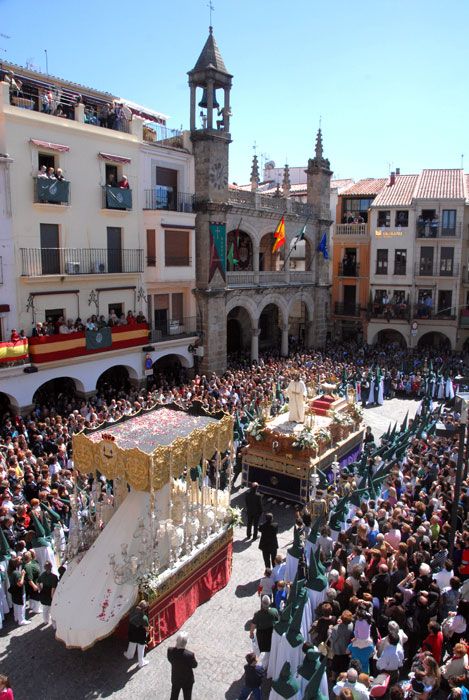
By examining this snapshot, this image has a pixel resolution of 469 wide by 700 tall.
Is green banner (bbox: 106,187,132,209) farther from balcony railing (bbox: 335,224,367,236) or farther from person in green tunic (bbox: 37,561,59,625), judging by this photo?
balcony railing (bbox: 335,224,367,236)

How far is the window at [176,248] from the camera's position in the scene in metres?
25.8

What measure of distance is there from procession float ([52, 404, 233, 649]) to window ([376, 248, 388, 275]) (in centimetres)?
2874

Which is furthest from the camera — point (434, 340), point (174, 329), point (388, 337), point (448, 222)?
point (388, 337)

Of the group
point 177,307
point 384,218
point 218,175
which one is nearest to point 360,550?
point 177,307

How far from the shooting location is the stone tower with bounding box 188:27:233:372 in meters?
26.8

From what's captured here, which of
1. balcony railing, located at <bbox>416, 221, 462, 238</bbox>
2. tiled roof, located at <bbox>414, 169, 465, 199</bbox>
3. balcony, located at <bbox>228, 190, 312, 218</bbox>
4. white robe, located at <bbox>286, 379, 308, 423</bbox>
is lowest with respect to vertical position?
white robe, located at <bbox>286, 379, 308, 423</bbox>

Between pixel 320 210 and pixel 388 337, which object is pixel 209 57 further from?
pixel 388 337

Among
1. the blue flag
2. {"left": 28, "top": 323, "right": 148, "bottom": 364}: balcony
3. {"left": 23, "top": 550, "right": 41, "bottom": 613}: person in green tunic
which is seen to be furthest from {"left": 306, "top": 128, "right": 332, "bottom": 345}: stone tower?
{"left": 23, "top": 550, "right": 41, "bottom": 613}: person in green tunic

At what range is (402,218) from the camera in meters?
37.5

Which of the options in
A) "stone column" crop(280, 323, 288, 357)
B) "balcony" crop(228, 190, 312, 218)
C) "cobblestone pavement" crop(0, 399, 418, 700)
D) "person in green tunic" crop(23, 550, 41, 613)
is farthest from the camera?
"stone column" crop(280, 323, 288, 357)

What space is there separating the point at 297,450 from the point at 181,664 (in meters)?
7.83

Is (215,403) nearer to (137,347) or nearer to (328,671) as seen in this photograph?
(137,347)

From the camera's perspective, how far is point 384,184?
4134 centimetres

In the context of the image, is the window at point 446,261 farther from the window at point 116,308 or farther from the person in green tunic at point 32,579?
the person in green tunic at point 32,579
